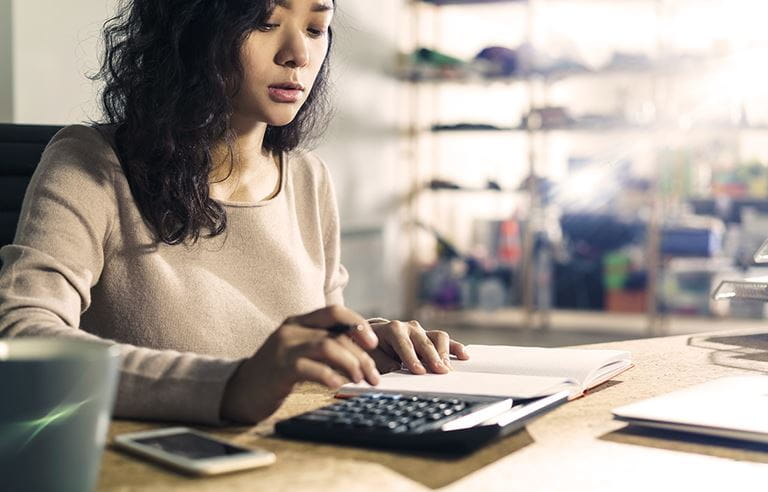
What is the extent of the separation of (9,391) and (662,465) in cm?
44

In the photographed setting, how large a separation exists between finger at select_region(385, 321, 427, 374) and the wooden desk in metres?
0.14

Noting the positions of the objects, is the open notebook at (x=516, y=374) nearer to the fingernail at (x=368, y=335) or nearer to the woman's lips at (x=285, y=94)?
the fingernail at (x=368, y=335)

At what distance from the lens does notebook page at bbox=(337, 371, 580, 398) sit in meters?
0.85

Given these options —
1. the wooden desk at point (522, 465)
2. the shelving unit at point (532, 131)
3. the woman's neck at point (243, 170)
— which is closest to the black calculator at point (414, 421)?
the wooden desk at point (522, 465)

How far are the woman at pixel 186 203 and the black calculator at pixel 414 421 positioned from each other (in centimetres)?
20

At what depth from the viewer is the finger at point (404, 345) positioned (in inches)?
39.3

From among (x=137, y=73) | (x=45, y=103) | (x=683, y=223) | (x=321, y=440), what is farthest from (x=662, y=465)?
(x=683, y=223)

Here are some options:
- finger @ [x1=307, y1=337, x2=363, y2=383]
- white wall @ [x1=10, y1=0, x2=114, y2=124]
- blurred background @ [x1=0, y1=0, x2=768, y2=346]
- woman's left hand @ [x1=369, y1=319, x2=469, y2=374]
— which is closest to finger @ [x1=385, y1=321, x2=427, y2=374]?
woman's left hand @ [x1=369, y1=319, x2=469, y2=374]

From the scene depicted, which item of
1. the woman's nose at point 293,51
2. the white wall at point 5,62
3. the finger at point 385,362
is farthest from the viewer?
the white wall at point 5,62

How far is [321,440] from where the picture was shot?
73 cm

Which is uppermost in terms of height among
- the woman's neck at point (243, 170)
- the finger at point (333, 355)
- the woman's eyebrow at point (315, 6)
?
the woman's eyebrow at point (315, 6)

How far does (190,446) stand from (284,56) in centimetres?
64

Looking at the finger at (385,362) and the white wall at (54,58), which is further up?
the white wall at (54,58)

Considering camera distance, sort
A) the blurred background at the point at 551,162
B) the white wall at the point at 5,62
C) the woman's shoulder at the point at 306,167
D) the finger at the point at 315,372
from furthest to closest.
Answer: the blurred background at the point at 551,162
the white wall at the point at 5,62
the woman's shoulder at the point at 306,167
the finger at the point at 315,372
